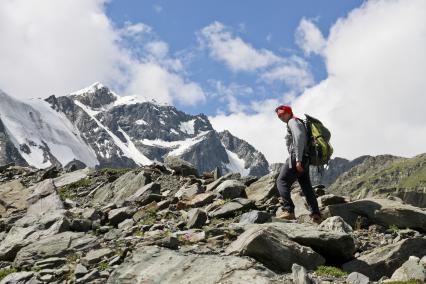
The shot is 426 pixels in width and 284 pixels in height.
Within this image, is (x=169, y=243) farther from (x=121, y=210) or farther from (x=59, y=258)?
Result: (x=121, y=210)

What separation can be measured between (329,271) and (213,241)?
3258mm

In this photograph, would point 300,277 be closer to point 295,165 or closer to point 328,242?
point 328,242

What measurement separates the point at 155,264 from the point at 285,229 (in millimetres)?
3632

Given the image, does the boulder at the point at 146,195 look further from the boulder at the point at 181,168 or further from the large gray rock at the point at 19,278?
the large gray rock at the point at 19,278

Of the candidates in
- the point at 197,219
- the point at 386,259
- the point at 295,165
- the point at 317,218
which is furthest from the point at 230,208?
the point at 386,259

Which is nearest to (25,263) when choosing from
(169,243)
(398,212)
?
(169,243)

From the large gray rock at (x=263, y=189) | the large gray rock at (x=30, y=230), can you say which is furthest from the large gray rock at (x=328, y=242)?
the large gray rock at (x=263, y=189)

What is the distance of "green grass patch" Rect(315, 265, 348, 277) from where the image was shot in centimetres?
1074

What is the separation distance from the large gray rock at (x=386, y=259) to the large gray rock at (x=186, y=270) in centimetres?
314

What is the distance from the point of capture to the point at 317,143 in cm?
1530

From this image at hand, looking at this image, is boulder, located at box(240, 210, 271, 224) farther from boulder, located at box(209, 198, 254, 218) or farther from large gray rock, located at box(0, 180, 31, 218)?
large gray rock, located at box(0, 180, 31, 218)

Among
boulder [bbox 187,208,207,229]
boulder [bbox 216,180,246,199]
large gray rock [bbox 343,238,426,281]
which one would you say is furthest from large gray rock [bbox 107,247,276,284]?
boulder [bbox 216,180,246,199]

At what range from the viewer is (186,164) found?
29.9 meters

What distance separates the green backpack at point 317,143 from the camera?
Result: 603 inches
